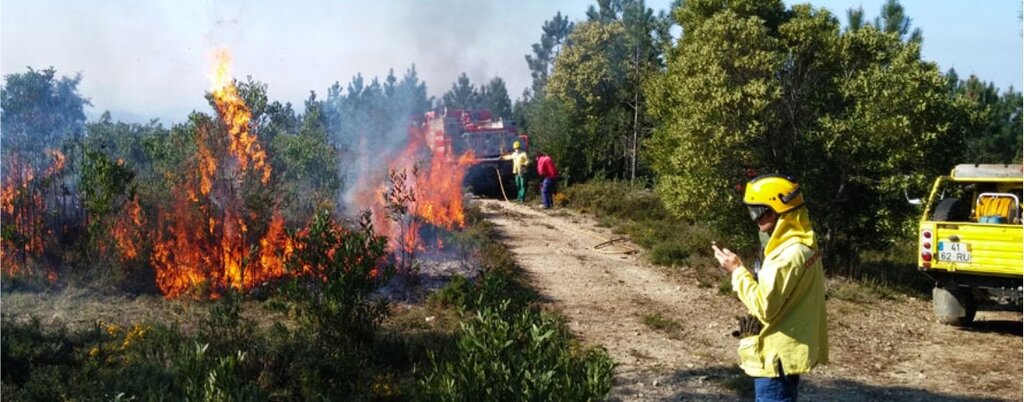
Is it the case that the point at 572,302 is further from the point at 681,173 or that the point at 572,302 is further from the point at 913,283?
the point at 913,283

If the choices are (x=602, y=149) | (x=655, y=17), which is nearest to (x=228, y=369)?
(x=602, y=149)

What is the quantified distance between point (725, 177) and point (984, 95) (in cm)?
1707

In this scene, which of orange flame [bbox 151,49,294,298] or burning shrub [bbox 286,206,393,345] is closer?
burning shrub [bbox 286,206,393,345]

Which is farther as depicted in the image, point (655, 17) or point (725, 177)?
point (655, 17)

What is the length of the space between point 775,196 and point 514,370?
1.65 m

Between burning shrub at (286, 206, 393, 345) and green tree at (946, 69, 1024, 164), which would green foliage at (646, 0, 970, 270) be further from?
green tree at (946, 69, 1024, 164)

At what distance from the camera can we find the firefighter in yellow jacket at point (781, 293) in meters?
4.27

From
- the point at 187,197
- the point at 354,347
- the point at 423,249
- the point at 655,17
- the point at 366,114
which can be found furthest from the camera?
the point at 655,17

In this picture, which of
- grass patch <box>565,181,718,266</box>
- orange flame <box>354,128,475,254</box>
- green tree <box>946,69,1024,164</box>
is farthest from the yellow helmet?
green tree <box>946,69,1024,164</box>

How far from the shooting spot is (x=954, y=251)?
33.3ft

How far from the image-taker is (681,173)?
1425 centimetres

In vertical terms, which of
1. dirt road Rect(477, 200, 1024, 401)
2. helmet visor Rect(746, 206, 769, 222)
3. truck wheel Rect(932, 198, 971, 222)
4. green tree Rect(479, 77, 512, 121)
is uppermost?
green tree Rect(479, 77, 512, 121)

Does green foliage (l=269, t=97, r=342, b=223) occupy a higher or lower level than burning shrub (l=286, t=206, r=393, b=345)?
higher

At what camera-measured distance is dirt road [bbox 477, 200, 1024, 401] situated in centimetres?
771
